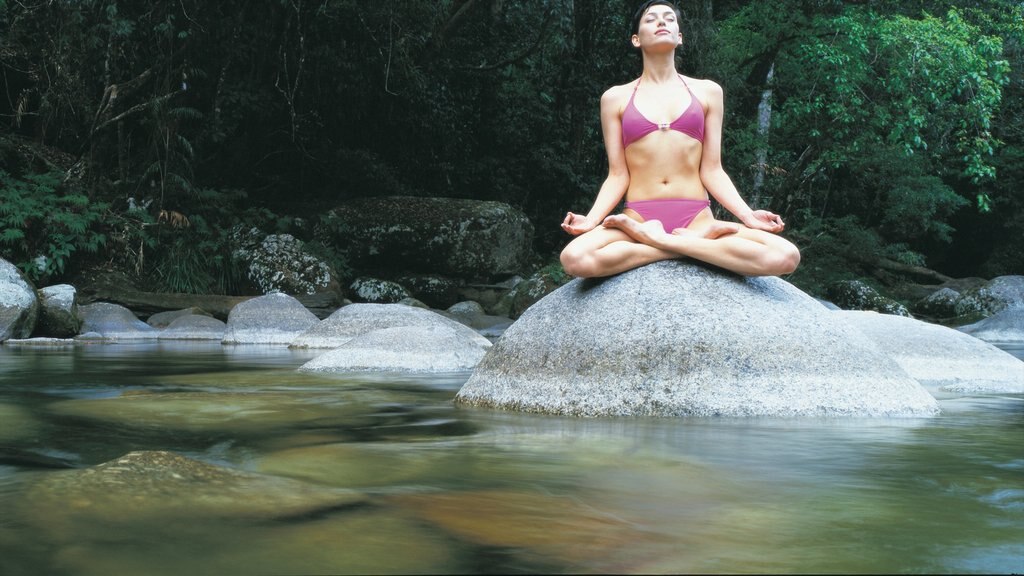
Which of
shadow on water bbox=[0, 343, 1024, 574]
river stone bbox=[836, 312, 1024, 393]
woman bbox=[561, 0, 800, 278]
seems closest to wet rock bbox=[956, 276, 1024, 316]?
river stone bbox=[836, 312, 1024, 393]

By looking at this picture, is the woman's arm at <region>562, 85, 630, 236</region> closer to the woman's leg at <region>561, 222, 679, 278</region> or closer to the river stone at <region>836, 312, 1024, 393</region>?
the woman's leg at <region>561, 222, 679, 278</region>

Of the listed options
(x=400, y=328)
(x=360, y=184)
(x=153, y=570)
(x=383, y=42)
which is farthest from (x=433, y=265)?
(x=153, y=570)

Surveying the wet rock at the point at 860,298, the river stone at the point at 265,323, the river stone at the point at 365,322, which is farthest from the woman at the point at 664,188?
the wet rock at the point at 860,298

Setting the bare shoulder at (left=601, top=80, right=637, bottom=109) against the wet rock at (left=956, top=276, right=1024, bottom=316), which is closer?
the bare shoulder at (left=601, top=80, right=637, bottom=109)

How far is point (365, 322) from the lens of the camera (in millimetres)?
9961

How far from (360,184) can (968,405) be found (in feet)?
49.7

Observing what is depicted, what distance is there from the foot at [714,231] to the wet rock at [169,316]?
1006 centimetres

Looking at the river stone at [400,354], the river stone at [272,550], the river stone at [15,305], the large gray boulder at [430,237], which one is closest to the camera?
the river stone at [272,550]

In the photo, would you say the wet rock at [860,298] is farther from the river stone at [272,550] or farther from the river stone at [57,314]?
the river stone at [272,550]

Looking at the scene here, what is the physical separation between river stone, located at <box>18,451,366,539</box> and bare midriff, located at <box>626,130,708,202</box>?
2865 mm

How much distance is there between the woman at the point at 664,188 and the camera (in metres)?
4.79

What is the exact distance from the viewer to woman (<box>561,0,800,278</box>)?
479cm

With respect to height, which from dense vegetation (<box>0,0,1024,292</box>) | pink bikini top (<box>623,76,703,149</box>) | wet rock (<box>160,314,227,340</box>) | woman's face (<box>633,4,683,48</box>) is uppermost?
dense vegetation (<box>0,0,1024,292</box>)

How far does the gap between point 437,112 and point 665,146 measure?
1456cm
